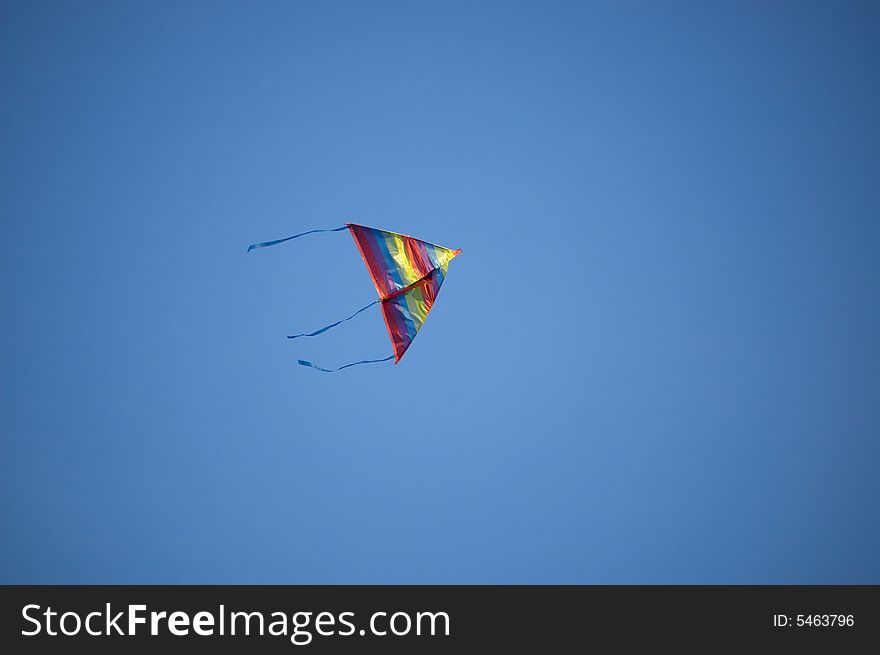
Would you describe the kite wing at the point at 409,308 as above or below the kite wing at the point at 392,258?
below

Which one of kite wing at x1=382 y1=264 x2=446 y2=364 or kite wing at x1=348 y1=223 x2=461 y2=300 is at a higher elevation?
kite wing at x1=348 y1=223 x2=461 y2=300

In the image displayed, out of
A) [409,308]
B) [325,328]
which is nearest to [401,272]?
[409,308]

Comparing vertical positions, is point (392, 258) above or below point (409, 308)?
above

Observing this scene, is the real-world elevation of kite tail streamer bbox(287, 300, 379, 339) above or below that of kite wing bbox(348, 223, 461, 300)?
below

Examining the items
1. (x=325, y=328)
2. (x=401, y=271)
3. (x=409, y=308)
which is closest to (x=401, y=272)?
(x=401, y=271)

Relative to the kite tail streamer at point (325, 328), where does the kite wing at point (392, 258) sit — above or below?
above

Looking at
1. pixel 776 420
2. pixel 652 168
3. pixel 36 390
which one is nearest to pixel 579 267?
pixel 652 168

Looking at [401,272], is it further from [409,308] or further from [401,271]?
[409,308]

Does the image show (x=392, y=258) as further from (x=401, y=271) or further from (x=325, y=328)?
(x=325, y=328)
